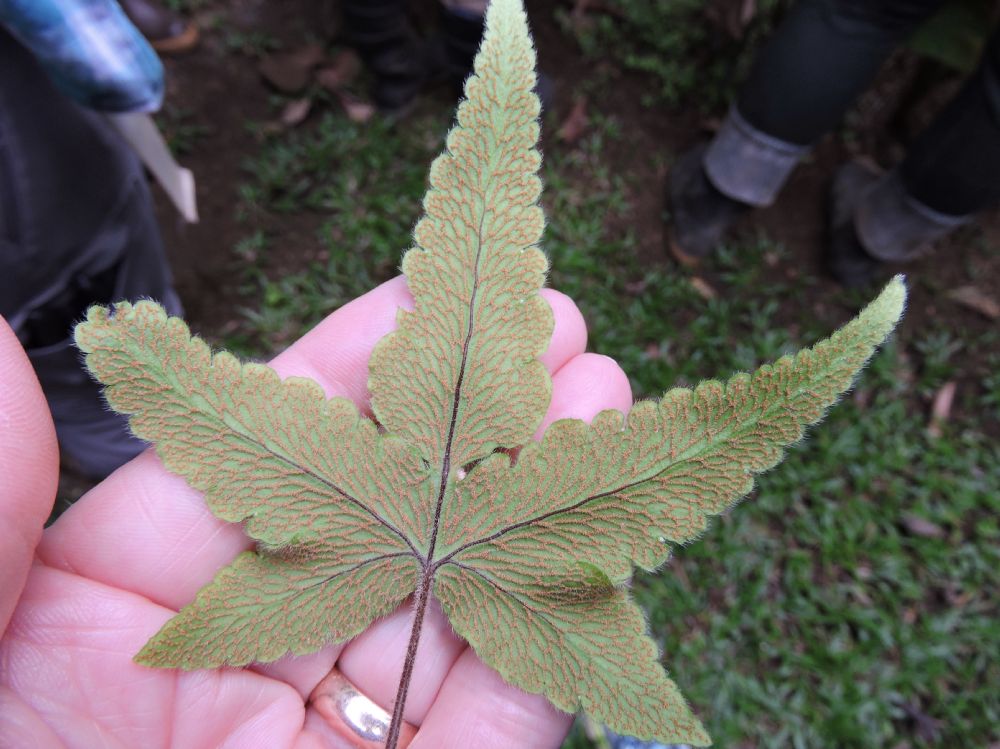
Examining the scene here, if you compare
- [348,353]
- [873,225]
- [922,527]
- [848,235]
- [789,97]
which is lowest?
[922,527]

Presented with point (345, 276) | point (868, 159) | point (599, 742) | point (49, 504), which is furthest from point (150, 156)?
point (868, 159)

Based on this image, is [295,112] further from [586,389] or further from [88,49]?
[586,389]

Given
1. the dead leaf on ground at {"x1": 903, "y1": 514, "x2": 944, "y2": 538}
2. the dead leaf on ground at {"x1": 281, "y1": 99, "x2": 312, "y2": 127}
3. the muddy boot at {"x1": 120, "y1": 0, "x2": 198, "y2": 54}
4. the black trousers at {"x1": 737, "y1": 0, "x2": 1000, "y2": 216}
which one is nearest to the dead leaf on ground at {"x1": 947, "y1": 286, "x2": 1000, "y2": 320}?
the black trousers at {"x1": 737, "y1": 0, "x2": 1000, "y2": 216}

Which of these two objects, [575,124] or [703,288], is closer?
[703,288]

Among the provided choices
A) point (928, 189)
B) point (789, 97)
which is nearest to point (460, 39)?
point (789, 97)

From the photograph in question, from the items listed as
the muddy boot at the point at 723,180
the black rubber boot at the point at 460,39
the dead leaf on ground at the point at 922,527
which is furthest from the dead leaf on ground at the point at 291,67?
the dead leaf on ground at the point at 922,527

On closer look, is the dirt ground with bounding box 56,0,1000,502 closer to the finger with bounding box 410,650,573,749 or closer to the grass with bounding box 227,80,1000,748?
the grass with bounding box 227,80,1000,748

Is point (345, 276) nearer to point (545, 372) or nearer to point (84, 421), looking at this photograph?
point (84, 421)
